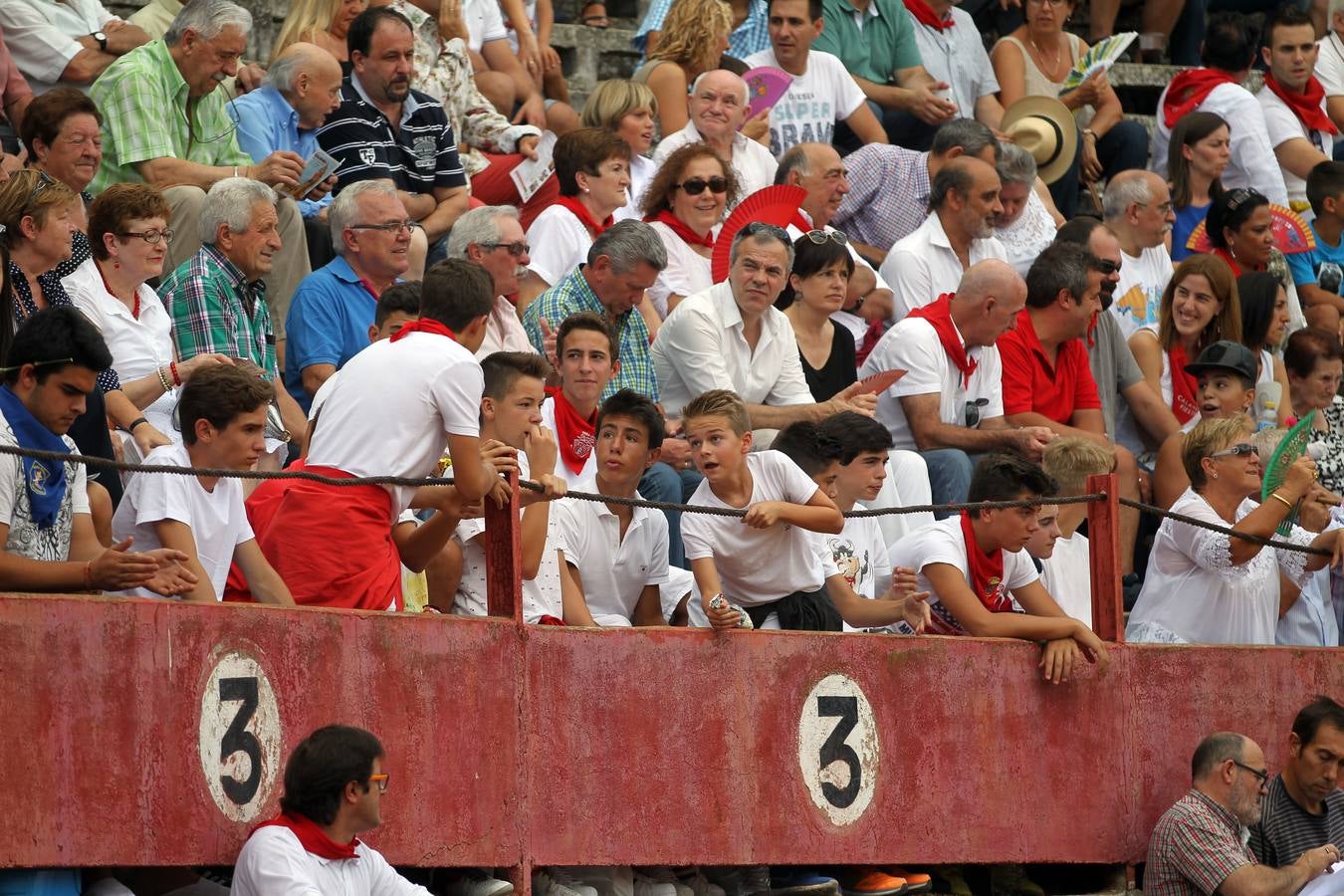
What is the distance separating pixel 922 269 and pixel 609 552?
3.84m

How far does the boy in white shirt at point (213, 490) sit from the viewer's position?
652 cm

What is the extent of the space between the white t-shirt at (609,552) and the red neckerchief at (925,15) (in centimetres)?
674

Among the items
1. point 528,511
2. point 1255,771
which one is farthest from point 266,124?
point 1255,771

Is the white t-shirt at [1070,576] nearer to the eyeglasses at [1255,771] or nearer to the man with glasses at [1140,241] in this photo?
the eyeglasses at [1255,771]

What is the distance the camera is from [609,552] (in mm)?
7742

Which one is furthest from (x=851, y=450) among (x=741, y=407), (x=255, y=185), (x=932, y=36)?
(x=932, y=36)

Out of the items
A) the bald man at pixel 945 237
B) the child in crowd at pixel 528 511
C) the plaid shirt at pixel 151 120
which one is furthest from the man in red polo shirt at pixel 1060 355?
the plaid shirt at pixel 151 120

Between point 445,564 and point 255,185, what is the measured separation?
2.10 m

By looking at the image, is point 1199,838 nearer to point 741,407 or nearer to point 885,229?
point 741,407

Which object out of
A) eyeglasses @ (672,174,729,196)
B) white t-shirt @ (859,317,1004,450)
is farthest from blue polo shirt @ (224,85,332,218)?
white t-shirt @ (859,317,1004,450)

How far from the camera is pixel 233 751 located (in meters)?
6.29

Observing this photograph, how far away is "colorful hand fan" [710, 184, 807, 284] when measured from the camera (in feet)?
33.8

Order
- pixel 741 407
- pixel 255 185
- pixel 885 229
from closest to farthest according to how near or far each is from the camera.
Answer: pixel 741 407, pixel 255 185, pixel 885 229

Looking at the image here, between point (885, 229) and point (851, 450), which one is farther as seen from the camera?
point (885, 229)
